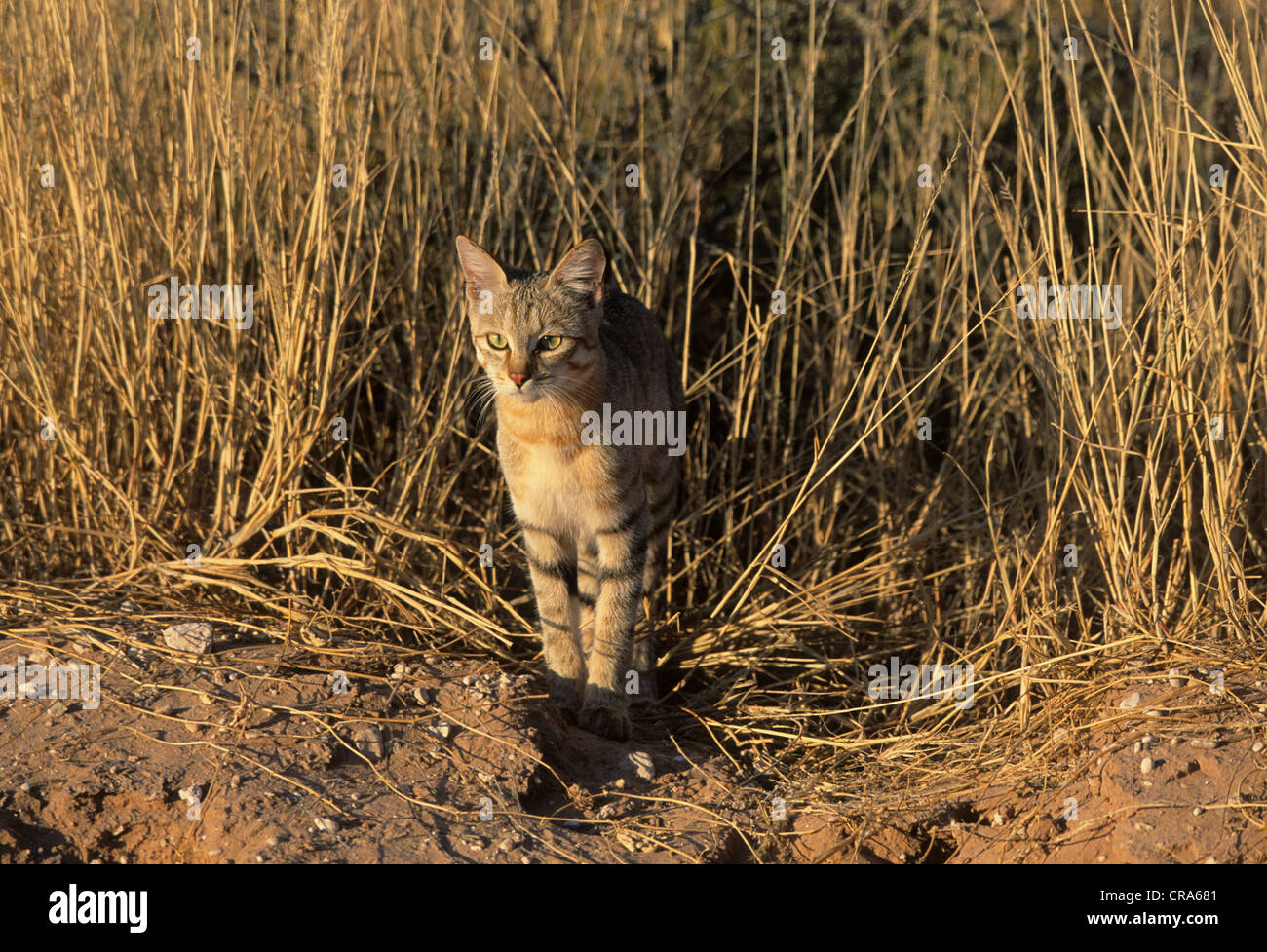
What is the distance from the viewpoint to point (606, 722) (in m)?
3.44

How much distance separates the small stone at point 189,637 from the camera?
10.4ft

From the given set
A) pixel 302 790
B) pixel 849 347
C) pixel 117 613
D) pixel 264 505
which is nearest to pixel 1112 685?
pixel 849 347

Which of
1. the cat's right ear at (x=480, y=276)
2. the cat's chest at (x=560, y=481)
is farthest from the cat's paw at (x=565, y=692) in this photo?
the cat's right ear at (x=480, y=276)

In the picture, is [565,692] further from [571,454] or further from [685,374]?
[685,374]

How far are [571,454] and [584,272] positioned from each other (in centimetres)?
52

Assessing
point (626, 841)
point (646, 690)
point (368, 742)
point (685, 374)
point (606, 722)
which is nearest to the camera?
point (626, 841)

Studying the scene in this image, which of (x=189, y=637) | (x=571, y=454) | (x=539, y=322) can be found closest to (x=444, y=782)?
(x=189, y=637)

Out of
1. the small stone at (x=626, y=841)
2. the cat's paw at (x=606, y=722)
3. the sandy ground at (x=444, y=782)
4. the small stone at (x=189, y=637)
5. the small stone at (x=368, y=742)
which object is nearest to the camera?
the sandy ground at (x=444, y=782)

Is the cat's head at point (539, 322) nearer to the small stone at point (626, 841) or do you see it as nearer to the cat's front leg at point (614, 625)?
the cat's front leg at point (614, 625)

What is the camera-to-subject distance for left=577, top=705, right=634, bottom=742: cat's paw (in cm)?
344

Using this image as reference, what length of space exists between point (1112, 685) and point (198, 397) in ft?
9.13

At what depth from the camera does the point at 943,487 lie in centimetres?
420

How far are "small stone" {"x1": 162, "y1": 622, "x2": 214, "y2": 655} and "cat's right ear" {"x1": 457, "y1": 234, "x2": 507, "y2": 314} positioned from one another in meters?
1.16

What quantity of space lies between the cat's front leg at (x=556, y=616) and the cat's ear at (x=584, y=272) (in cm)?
70
